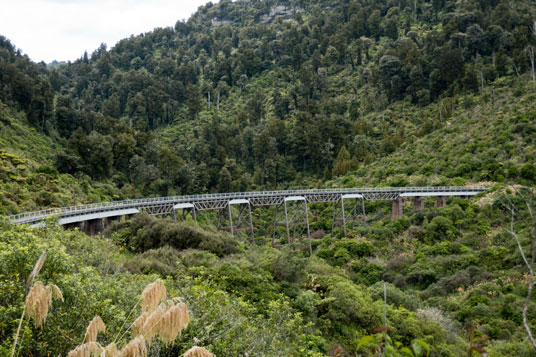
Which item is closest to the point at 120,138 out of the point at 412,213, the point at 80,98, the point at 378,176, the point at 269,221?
the point at 269,221

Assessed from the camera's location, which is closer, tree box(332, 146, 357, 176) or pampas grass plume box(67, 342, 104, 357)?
pampas grass plume box(67, 342, 104, 357)

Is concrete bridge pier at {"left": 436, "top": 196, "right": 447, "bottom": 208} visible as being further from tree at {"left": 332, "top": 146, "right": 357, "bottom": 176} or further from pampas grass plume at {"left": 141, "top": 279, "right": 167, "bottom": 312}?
pampas grass plume at {"left": 141, "top": 279, "right": 167, "bottom": 312}

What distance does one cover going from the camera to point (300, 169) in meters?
70.9

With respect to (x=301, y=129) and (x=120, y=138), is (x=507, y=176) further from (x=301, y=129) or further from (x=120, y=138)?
(x=120, y=138)

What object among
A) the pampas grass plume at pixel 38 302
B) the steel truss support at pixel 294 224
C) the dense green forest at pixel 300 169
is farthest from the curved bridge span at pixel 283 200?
the pampas grass plume at pixel 38 302

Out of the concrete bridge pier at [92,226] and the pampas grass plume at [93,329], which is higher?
the pampas grass plume at [93,329]

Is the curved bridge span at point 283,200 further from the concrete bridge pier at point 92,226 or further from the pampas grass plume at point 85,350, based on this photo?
the pampas grass plume at point 85,350

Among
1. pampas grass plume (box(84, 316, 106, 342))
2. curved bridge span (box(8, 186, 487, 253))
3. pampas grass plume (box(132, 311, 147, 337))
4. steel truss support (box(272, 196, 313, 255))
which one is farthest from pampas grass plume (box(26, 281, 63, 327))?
steel truss support (box(272, 196, 313, 255))

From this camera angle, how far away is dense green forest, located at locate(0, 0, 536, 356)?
11.2m

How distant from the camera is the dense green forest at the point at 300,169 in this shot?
11250mm

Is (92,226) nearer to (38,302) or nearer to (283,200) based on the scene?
(283,200)

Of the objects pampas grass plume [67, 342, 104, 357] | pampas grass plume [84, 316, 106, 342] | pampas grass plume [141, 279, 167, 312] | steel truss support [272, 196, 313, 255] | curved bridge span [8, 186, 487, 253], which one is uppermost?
pampas grass plume [141, 279, 167, 312]

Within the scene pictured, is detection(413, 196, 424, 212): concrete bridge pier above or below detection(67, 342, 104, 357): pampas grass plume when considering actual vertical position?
below

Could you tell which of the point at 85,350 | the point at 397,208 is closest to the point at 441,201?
the point at 397,208
